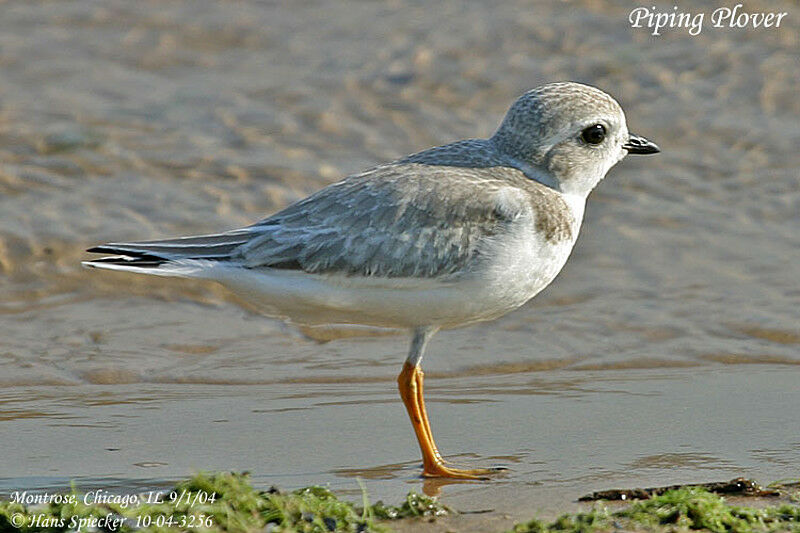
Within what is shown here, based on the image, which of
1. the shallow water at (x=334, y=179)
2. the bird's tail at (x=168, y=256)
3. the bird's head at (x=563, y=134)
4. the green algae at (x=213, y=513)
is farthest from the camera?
the bird's head at (x=563, y=134)

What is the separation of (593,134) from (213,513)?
2.92 meters

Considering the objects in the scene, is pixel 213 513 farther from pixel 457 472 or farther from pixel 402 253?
pixel 402 253

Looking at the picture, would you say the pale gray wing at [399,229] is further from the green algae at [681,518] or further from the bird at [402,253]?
the green algae at [681,518]

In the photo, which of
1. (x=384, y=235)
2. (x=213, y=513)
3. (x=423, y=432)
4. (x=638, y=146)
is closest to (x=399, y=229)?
(x=384, y=235)

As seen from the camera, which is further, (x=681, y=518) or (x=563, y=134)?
(x=563, y=134)

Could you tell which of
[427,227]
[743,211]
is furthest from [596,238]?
[427,227]

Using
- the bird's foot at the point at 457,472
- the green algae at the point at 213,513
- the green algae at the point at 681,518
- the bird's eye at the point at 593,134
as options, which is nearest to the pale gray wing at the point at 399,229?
the bird's eye at the point at 593,134

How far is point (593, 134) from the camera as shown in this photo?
20.7 ft

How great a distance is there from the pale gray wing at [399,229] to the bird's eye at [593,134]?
577mm

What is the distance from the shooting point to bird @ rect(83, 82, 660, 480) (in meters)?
5.82

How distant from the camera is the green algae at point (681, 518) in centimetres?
459

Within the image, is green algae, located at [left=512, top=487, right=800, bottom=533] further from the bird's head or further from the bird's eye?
the bird's eye

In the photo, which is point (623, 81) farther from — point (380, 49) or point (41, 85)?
point (41, 85)

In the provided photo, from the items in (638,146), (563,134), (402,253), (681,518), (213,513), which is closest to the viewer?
(213,513)
